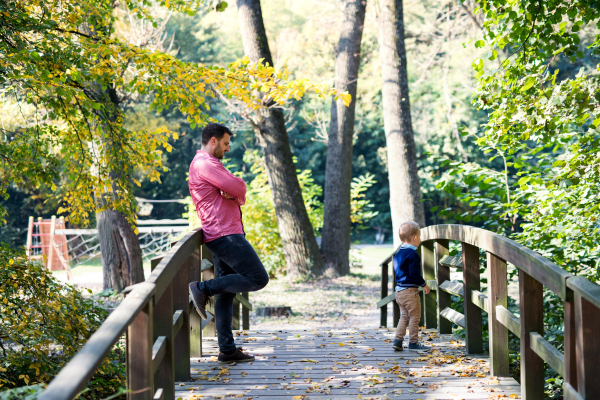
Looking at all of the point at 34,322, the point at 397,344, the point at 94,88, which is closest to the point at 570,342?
the point at 397,344

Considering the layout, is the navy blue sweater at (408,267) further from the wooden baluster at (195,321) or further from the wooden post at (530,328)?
the wooden baluster at (195,321)

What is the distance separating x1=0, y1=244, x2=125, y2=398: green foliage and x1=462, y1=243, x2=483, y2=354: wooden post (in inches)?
112

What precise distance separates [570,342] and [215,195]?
2543mm

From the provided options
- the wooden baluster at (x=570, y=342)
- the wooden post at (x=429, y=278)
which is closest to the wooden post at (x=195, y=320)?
the wooden post at (x=429, y=278)

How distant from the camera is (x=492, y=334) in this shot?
385 cm

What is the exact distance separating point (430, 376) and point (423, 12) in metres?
26.5

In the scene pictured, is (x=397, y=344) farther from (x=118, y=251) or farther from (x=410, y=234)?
(x=118, y=251)

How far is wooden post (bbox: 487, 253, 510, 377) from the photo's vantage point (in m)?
3.81

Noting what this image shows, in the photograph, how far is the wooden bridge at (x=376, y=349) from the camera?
2.42 m

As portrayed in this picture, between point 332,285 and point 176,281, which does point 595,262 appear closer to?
point 176,281

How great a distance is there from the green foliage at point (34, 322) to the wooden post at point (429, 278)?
3.15 m

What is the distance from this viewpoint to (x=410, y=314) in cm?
481

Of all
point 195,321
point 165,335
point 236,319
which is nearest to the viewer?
point 165,335

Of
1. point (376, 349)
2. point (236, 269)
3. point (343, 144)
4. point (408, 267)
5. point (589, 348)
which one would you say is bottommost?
point (376, 349)
